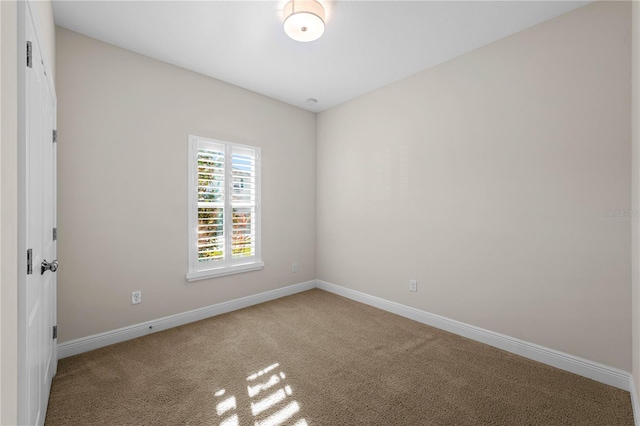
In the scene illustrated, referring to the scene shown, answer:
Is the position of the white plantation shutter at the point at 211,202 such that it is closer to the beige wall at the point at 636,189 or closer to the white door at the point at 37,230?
the white door at the point at 37,230

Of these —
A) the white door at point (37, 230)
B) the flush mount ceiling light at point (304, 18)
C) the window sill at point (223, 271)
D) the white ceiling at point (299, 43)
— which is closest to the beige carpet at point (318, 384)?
the white door at point (37, 230)

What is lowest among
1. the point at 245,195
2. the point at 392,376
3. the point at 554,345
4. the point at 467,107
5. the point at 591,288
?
the point at 392,376

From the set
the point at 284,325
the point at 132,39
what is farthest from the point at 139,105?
the point at 284,325

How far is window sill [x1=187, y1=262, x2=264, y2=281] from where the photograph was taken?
3.21 meters

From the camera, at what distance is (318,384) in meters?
2.10

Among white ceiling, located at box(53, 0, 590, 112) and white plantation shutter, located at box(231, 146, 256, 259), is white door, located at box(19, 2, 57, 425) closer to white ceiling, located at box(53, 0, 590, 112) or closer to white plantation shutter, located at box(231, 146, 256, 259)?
white ceiling, located at box(53, 0, 590, 112)

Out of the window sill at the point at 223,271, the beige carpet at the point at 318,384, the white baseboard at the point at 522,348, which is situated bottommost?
the beige carpet at the point at 318,384

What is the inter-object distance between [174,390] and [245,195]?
222cm

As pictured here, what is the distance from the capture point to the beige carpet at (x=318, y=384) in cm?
178

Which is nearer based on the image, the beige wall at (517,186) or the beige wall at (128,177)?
the beige wall at (517,186)

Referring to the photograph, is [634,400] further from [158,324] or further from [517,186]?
[158,324]

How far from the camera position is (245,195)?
12.0 feet

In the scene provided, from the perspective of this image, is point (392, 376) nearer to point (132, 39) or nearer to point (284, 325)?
point (284, 325)

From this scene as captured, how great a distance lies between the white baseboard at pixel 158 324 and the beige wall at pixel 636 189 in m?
3.44
